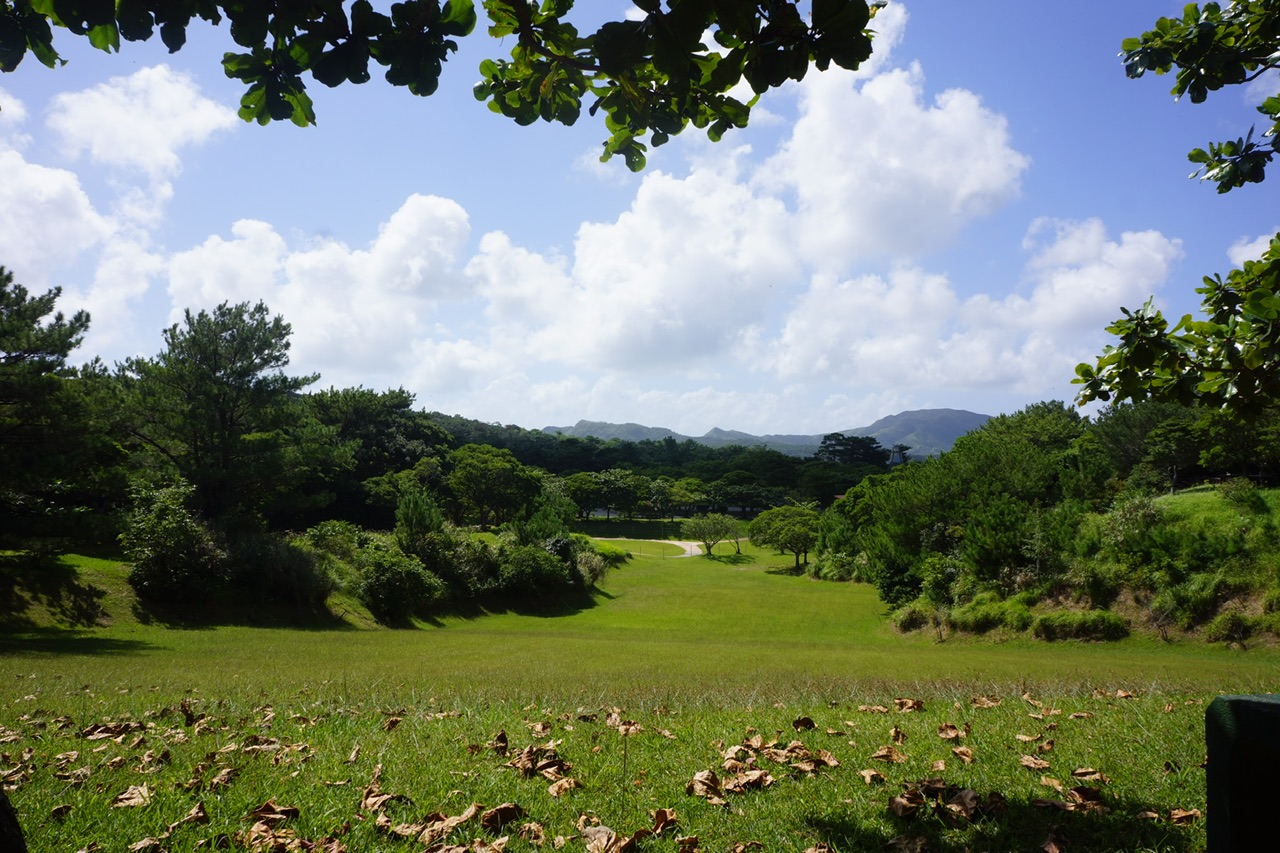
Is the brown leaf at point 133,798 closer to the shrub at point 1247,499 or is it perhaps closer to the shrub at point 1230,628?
the shrub at point 1230,628

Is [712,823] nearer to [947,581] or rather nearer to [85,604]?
[85,604]

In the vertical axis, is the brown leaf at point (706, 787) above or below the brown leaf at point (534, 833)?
below

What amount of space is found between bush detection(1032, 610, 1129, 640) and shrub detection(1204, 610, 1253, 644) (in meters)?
1.87

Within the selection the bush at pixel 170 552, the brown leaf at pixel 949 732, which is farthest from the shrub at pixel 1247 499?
the bush at pixel 170 552

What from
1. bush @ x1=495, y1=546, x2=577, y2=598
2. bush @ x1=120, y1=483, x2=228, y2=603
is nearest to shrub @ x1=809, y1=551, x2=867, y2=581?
bush @ x1=495, y1=546, x2=577, y2=598

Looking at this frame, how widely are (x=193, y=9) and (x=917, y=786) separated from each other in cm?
455

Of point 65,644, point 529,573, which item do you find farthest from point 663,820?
point 529,573

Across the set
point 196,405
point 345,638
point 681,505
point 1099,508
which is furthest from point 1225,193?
point 681,505

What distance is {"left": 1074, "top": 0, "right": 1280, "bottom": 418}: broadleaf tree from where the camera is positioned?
3.61 metres

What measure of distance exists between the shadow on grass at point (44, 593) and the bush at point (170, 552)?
4.08 feet

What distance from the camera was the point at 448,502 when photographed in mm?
56719

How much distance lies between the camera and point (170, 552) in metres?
19.9

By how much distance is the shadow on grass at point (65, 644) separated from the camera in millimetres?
13494

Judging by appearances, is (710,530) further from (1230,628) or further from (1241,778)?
(1241,778)
